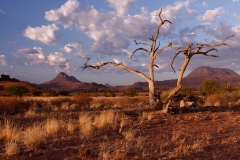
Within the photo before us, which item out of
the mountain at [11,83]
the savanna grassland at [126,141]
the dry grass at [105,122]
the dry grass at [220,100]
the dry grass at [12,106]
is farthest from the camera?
the mountain at [11,83]

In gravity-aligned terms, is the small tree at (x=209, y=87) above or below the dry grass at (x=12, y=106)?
above

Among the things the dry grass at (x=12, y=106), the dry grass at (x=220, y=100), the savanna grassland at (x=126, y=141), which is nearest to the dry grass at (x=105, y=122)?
the savanna grassland at (x=126, y=141)

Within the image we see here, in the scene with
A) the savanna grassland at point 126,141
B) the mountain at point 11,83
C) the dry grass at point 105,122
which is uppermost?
the mountain at point 11,83

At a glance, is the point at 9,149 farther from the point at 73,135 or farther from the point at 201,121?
the point at 201,121

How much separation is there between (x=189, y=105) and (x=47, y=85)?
146 metres

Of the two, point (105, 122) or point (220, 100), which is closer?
point (105, 122)

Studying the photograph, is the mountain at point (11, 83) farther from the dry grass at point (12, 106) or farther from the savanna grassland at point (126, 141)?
the savanna grassland at point (126, 141)

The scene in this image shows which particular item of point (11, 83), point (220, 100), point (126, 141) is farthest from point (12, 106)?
point (11, 83)

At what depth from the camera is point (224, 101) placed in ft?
93.1

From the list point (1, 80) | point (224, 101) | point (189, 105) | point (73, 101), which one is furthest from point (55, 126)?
point (1, 80)

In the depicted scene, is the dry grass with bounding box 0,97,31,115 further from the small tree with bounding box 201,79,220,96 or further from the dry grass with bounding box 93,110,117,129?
the small tree with bounding box 201,79,220,96

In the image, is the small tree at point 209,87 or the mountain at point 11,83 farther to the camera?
the mountain at point 11,83

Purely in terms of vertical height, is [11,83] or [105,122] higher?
[11,83]

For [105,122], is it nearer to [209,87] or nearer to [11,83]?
[209,87]
